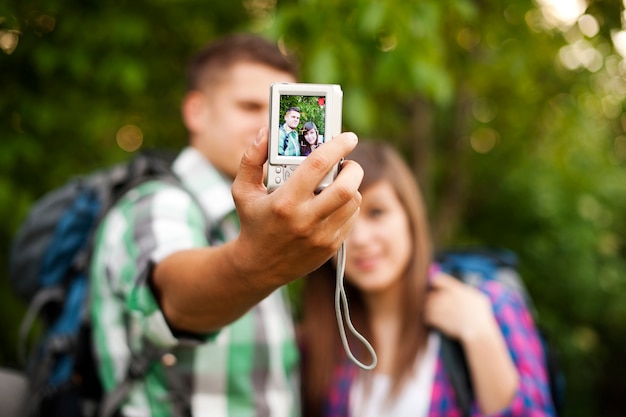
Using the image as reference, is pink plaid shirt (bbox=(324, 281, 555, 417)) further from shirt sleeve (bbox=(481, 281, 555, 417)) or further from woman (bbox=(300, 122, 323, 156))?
woman (bbox=(300, 122, 323, 156))

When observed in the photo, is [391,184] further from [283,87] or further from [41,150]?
[41,150]

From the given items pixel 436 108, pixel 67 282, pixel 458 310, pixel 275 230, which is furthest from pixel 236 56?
pixel 436 108

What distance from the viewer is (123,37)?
305 centimetres

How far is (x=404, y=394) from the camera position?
2.32m

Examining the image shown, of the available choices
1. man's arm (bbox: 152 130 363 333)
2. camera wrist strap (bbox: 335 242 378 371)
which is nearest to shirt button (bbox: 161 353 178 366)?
man's arm (bbox: 152 130 363 333)

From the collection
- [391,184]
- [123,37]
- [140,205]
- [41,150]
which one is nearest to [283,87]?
[140,205]

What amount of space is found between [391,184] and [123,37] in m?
1.45

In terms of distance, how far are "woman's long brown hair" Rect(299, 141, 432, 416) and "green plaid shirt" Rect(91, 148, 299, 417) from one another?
449 mm

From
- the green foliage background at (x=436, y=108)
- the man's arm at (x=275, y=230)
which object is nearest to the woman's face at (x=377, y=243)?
the green foliage background at (x=436, y=108)

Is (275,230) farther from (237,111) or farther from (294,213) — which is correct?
(237,111)

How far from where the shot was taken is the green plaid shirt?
1628 millimetres

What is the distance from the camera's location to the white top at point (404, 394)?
2.29 m

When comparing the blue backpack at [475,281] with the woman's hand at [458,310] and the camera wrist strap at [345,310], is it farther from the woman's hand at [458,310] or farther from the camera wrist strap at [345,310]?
the camera wrist strap at [345,310]

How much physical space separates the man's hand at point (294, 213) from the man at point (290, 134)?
26mm
